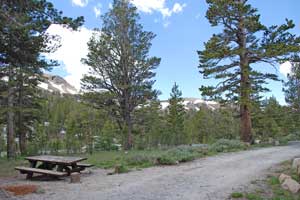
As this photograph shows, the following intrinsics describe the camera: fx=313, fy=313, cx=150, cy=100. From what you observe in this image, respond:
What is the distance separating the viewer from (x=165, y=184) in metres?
7.50

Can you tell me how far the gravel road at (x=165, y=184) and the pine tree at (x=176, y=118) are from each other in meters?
20.5

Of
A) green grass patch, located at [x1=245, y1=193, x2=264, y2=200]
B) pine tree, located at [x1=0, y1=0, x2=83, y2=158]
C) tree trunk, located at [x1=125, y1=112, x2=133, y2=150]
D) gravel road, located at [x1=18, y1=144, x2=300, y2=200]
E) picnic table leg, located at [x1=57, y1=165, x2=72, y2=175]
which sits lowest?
green grass patch, located at [x1=245, y1=193, x2=264, y2=200]

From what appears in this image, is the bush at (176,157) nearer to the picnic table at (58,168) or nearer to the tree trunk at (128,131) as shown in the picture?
the picnic table at (58,168)

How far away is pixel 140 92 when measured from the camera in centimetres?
2350

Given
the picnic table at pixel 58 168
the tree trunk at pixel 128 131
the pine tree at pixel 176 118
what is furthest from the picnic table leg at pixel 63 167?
the pine tree at pixel 176 118

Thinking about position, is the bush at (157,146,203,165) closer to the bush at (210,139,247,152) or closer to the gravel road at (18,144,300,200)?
the gravel road at (18,144,300,200)

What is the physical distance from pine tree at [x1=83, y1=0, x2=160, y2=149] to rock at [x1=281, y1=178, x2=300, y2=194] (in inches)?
664

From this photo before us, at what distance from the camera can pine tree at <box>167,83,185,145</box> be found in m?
30.9

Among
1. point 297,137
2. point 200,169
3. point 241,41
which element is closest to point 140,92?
point 241,41

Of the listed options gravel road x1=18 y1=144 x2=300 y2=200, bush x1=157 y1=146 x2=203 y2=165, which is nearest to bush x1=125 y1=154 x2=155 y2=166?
bush x1=157 y1=146 x2=203 y2=165

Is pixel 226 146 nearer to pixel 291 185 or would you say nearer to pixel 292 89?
pixel 291 185

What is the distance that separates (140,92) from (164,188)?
54.7 feet

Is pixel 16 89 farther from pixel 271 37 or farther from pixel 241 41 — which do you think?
pixel 271 37

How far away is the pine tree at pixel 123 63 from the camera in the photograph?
2295 centimetres
